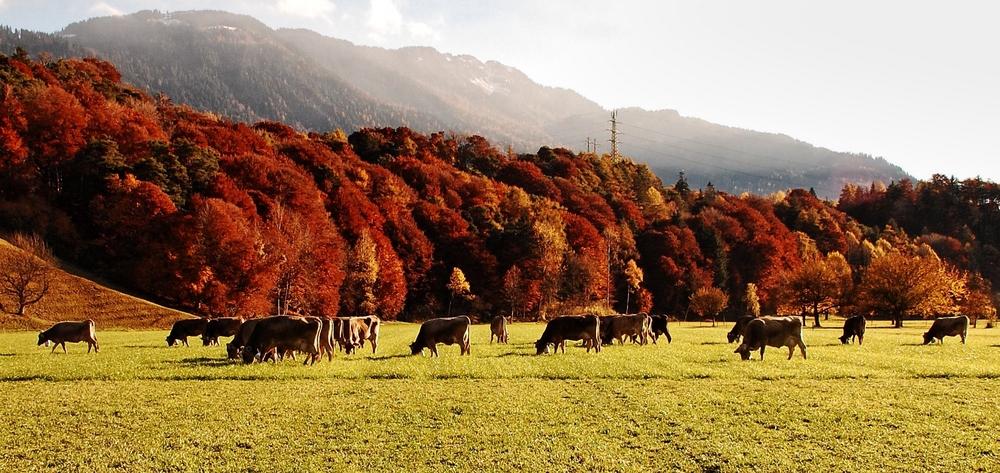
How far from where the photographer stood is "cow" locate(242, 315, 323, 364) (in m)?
20.8

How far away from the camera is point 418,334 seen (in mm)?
27125

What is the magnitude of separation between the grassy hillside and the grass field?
30433 mm

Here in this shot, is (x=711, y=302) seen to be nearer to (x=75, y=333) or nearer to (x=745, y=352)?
(x=745, y=352)

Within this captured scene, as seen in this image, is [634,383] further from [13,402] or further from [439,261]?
[439,261]

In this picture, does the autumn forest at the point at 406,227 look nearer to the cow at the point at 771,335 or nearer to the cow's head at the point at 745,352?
the cow at the point at 771,335

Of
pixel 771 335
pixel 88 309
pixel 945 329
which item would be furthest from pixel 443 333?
pixel 88 309

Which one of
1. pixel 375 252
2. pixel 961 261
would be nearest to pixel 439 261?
pixel 375 252

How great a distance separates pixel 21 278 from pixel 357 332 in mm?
36398

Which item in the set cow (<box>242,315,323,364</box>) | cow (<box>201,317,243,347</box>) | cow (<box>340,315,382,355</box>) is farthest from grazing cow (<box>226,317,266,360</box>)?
cow (<box>201,317,243,347</box>)

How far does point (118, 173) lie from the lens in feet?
206

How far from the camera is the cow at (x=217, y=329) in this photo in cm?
3078

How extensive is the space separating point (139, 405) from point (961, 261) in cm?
14890

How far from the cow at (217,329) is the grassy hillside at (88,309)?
21.2 m

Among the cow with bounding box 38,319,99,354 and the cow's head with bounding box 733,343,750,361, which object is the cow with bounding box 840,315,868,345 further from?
the cow with bounding box 38,319,99,354
